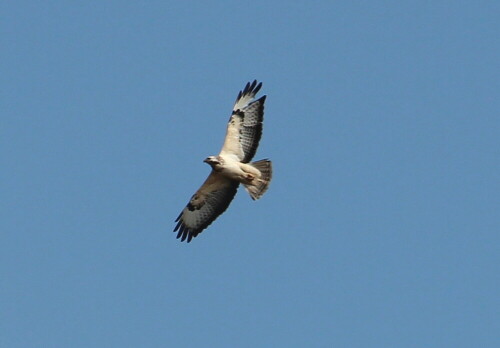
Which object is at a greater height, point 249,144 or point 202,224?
point 249,144

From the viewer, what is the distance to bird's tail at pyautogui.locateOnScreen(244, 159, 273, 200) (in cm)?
1848

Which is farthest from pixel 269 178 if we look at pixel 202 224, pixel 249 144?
pixel 202 224

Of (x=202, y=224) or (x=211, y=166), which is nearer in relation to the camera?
(x=211, y=166)

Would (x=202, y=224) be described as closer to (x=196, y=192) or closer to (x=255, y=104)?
(x=196, y=192)

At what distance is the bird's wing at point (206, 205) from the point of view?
1873 centimetres

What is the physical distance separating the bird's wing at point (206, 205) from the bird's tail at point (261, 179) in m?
0.39

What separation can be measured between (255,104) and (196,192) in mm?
1976

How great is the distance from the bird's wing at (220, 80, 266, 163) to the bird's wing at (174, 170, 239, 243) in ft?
1.80

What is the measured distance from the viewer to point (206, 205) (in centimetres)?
1938

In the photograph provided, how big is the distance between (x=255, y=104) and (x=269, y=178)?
1502mm

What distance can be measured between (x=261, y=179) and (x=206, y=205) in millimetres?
1433

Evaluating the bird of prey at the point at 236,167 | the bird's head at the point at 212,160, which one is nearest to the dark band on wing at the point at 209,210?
the bird of prey at the point at 236,167

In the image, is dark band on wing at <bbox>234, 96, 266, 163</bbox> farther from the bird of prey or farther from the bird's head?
the bird's head

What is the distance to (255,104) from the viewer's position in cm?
1905
